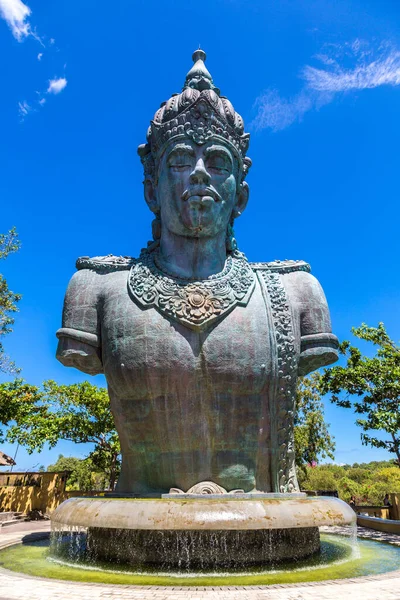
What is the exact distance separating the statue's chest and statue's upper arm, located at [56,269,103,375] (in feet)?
1.53

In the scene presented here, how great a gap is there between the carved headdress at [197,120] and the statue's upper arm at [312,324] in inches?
96.2

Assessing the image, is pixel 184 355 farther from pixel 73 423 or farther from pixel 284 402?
pixel 73 423

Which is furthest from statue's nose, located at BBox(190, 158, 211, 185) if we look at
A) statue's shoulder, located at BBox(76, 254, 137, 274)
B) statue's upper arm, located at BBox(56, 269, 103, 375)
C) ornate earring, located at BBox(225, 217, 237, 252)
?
statue's upper arm, located at BBox(56, 269, 103, 375)

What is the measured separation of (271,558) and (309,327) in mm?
3527

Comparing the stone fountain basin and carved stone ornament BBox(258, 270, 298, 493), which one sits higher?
carved stone ornament BBox(258, 270, 298, 493)

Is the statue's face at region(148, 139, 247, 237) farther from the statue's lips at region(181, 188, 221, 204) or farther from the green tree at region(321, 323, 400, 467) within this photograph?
the green tree at region(321, 323, 400, 467)

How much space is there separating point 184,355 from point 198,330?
0.43m

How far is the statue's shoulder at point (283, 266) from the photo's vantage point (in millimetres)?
8539

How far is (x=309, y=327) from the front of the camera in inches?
319

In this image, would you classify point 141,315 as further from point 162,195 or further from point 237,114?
point 237,114

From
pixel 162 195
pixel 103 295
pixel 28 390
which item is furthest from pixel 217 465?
pixel 28 390

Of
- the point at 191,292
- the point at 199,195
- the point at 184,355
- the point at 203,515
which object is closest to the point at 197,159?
the point at 199,195

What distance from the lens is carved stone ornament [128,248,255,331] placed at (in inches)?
286

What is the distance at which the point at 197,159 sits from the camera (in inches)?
312
